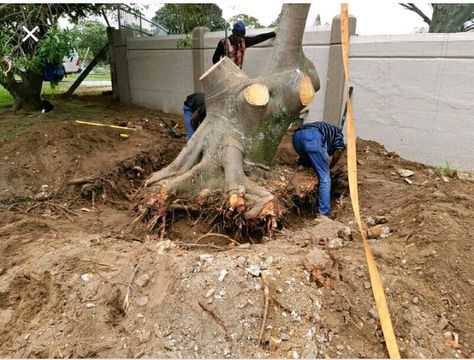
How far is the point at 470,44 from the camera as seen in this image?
4449mm

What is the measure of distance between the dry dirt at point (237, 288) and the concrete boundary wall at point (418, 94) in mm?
1382

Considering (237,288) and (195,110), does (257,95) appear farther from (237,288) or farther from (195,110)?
(237,288)

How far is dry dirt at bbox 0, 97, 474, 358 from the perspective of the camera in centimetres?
218

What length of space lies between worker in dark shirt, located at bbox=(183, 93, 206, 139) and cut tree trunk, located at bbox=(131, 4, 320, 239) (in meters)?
0.83

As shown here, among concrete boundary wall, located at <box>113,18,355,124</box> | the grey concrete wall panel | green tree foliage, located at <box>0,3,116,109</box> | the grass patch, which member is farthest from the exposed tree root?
the grey concrete wall panel

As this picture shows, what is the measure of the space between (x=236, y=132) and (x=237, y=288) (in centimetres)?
207

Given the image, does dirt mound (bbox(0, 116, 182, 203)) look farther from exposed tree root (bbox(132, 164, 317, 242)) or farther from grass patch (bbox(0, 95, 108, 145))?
exposed tree root (bbox(132, 164, 317, 242))

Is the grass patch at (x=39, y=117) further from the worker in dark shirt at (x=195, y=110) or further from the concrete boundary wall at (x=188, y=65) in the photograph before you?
the worker in dark shirt at (x=195, y=110)

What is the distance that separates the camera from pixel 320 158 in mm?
4254

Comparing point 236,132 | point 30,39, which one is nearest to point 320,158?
point 236,132

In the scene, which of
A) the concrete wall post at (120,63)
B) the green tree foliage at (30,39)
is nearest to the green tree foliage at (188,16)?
the concrete wall post at (120,63)

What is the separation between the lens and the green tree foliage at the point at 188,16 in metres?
9.78

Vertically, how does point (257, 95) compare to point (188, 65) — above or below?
below

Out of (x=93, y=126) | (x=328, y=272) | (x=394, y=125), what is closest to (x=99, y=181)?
(x=93, y=126)
